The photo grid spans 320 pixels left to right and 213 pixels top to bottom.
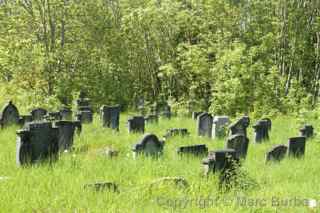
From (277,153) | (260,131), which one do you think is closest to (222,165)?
(277,153)

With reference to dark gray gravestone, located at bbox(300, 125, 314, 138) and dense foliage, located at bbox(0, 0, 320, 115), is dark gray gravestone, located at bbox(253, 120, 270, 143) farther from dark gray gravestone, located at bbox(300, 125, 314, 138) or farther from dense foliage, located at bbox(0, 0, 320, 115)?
dense foliage, located at bbox(0, 0, 320, 115)

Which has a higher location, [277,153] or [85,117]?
[85,117]

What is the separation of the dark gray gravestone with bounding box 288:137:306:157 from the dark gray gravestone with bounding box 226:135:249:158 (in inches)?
41.4

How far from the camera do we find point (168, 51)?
2145 centimetres

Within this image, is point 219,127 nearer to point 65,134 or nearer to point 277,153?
point 277,153

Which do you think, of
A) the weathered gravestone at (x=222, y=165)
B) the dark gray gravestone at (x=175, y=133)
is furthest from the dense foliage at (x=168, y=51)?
the weathered gravestone at (x=222, y=165)

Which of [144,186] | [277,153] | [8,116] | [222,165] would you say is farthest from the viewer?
[8,116]

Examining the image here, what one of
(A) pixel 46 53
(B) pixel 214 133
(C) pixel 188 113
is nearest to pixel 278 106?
(C) pixel 188 113

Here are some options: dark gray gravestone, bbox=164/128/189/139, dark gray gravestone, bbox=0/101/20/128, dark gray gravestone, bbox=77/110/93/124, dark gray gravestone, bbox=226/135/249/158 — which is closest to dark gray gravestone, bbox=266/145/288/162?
dark gray gravestone, bbox=226/135/249/158

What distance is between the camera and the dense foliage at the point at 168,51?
1773 centimetres

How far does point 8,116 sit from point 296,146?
7.58 m

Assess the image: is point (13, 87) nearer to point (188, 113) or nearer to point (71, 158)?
point (188, 113)

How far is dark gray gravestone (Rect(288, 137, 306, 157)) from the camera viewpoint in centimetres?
848

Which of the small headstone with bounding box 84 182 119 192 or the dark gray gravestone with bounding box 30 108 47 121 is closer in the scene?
the small headstone with bounding box 84 182 119 192
